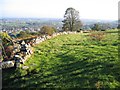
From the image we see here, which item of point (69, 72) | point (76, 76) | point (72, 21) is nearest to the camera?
point (76, 76)

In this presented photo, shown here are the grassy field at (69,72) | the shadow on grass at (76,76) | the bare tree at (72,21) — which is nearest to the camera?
the shadow on grass at (76,76)

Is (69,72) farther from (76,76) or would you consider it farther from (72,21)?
(72,21)

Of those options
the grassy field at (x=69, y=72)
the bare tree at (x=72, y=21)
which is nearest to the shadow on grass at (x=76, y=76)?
the grassy field at (x=69, y=72)

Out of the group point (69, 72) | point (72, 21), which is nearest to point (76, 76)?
point (69, 72)

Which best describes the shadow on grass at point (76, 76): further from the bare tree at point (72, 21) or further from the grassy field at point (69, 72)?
the bare tree at point (72, 21)

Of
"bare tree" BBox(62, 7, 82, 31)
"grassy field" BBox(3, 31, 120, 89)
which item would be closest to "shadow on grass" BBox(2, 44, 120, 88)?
"grassy field" BBox(3, 31, 120, 89)

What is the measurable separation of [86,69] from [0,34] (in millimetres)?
20987

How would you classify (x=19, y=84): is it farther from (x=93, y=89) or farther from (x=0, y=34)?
(x=0, y=34)

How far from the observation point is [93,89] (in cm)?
1533

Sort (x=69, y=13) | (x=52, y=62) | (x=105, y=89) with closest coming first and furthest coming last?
(x=105, y=89), (x=52, y=62), (x=69, y=13)

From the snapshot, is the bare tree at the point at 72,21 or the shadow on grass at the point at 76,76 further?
the bare tree at the point at 72,21

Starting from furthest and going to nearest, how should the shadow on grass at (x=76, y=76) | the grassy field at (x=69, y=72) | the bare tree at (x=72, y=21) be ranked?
the bare tree at (x=72, y=21) → the grassy field at (x=69, y=72) → the shadow on grass at (x=76, y=76)

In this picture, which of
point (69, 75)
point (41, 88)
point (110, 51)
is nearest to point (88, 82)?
point (69, 75)

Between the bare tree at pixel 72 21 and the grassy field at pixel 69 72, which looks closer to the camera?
the grassy field at pixel 69 72
